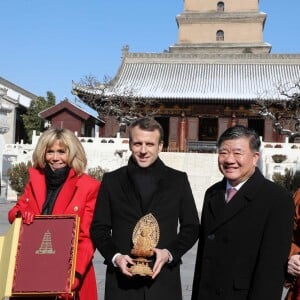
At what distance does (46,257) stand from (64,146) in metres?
0.70

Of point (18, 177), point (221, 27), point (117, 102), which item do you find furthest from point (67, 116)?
point (221, 27)

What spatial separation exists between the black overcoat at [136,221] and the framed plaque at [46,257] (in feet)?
0.70

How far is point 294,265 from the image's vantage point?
236 centimetres

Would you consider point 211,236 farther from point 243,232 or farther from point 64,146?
point 64,146

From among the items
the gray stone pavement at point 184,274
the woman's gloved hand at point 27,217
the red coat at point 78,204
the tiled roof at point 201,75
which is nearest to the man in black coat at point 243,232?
the red coat at point 78,204

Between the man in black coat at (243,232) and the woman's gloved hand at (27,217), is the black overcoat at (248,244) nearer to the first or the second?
the man in black coat at (243,232)

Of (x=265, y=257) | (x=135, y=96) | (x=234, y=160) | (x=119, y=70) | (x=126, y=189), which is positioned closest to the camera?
(x=265, y=257)

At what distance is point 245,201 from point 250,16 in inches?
1137

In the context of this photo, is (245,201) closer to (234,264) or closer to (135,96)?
(234,264)

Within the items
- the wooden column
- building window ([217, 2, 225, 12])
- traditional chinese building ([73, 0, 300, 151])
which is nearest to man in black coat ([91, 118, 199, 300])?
traditional chinese building ([73, 0, 300, 151])

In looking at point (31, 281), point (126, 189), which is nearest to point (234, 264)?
point (126, 189)

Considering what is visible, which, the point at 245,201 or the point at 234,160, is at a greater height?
the point at 234,160

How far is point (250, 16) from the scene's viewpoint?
29375 mm

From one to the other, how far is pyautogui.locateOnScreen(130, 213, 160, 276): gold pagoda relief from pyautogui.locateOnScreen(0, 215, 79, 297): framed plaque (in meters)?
0.33
